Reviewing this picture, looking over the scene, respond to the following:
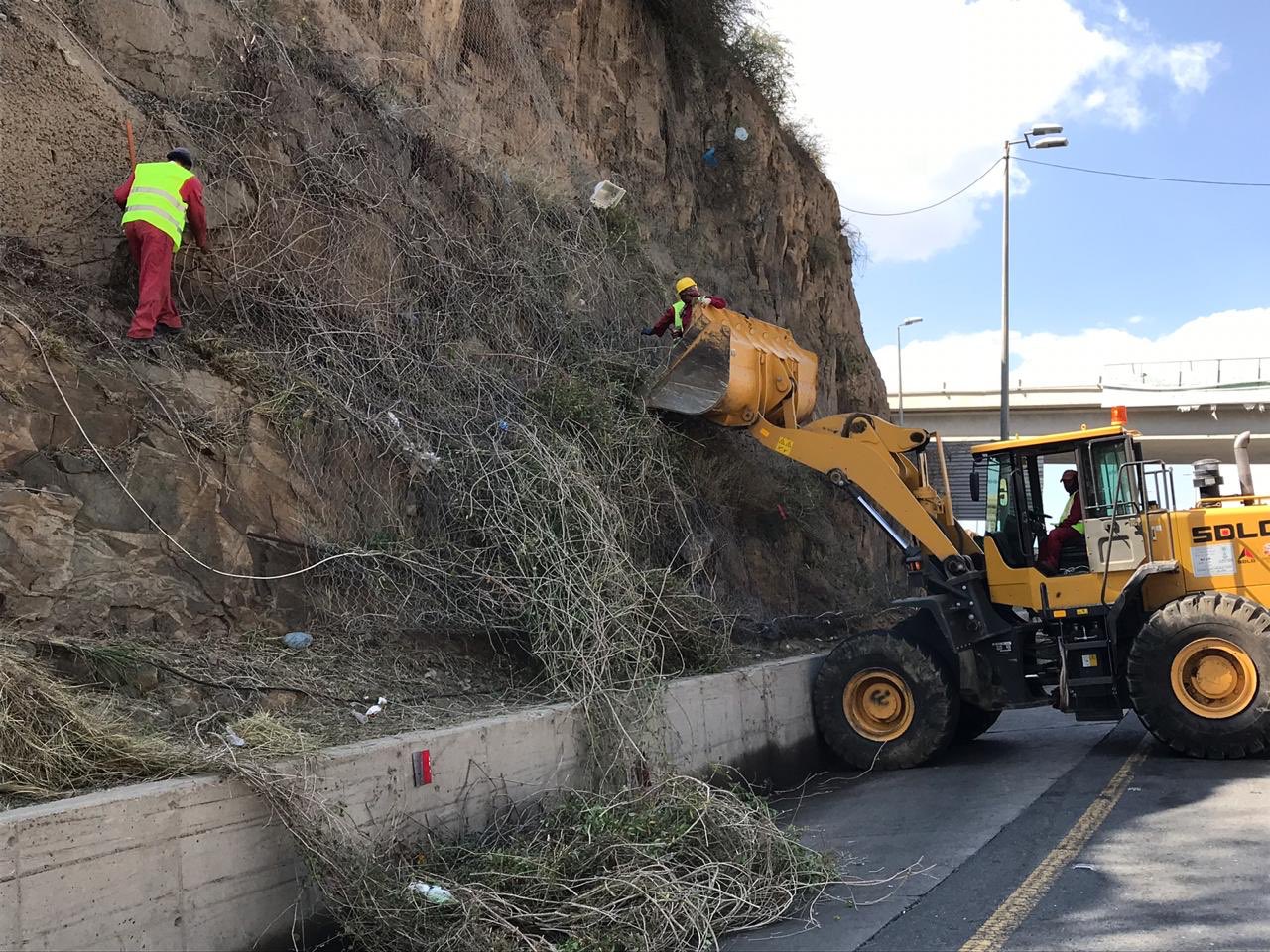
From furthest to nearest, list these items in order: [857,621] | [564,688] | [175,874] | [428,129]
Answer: [857,621] → [428,129] → [564,688] → [175,874]

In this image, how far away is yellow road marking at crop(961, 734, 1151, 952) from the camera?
5.26 m

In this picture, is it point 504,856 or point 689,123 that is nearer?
point 504,856

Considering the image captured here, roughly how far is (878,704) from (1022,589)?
5.62 ft

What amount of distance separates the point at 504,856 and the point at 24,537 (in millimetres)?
3054

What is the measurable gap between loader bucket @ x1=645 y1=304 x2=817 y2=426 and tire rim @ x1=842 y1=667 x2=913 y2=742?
2.73 m

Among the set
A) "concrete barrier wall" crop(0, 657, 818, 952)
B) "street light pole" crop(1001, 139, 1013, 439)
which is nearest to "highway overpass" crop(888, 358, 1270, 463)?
"street light pole" crop(1001, 139, 1013, 439)

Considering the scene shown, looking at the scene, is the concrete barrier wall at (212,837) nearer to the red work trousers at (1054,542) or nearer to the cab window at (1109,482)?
the red work trousers at (1054,542)

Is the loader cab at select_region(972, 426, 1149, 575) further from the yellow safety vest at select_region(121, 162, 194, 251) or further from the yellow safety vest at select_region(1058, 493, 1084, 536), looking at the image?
the yellow safety vest at select_region(121, 162, 194, 251)

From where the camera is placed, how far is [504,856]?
5.70 m

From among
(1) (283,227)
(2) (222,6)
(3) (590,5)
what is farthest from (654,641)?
(3) (590,5)

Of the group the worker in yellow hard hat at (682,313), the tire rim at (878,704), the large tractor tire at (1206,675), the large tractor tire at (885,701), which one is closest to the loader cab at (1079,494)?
the large tractor tire at (1206,675)

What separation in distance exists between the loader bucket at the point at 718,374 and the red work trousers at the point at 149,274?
15.4ft

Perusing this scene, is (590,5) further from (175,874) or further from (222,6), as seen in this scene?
(175,874)

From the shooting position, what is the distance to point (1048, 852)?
22.1 feet
